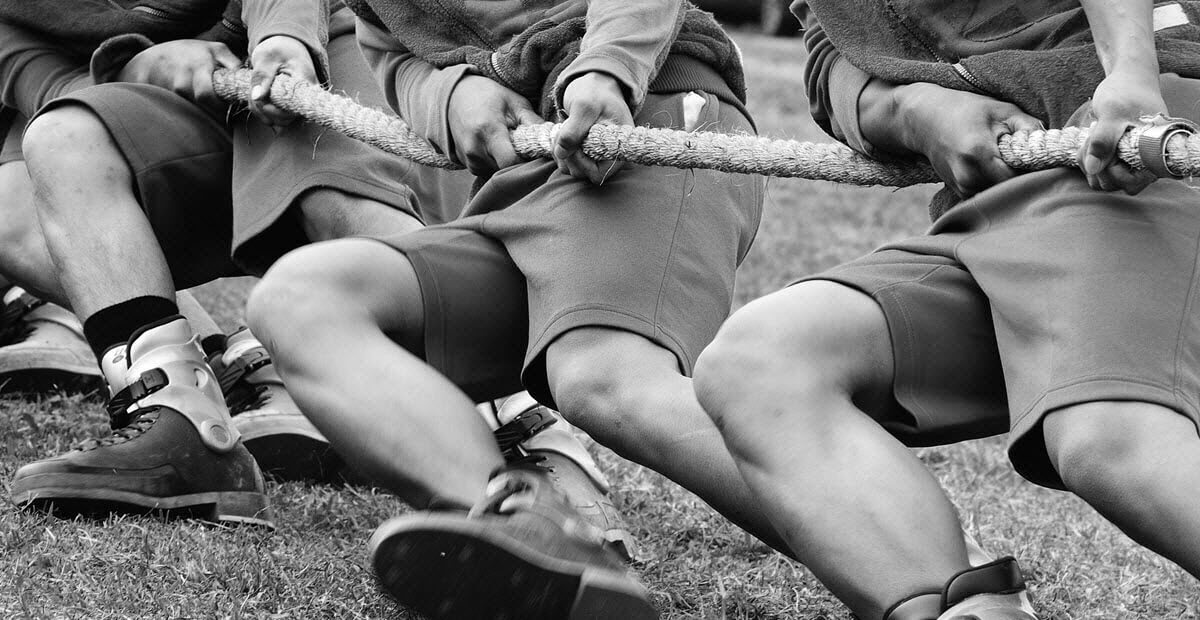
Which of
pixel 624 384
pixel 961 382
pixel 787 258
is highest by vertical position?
pixel 961 382

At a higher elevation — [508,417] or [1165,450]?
[1165,450]

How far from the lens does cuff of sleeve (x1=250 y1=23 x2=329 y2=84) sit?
9.21 ft

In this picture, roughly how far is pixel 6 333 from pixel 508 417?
1429mm

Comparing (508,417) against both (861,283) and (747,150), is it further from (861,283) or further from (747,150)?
(861,283)

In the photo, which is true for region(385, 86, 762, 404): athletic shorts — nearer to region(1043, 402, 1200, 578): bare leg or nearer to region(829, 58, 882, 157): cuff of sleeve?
region(829, 58, 882, 157): cuff of sleeve

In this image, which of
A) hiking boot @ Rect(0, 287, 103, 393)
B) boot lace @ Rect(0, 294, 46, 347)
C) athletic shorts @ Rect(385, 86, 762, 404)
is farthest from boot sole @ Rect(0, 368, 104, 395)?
athletic shorts @ Rect(385, 86, 762, 404)

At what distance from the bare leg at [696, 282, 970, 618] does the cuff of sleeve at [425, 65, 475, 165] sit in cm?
74

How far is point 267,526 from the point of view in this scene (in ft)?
8.12

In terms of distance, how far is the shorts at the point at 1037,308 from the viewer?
5.40 ft

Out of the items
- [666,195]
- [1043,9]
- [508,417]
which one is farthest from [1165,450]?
[508,417]

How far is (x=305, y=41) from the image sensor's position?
9.28 feet

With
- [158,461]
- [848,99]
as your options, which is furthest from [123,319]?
[848,99]

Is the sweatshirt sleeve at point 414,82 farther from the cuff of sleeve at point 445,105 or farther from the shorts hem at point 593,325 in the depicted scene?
the shorts hem at point 593,325

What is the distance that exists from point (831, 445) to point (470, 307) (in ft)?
2.18
